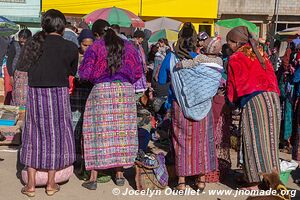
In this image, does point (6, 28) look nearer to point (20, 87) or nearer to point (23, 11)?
point (20, 87)

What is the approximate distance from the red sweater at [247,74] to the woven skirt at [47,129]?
174 centimetres

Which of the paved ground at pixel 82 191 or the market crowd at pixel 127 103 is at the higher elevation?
the market crowd at pixel 127 103

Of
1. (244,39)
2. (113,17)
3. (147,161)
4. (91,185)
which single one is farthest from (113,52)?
(113,17)

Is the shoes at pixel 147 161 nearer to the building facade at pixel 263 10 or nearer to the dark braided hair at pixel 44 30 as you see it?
the dark braided hair at pixel 44 30

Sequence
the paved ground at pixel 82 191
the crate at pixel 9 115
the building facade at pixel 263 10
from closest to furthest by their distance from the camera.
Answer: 1. the paved ground at pixel 82 191
2. the crate at pixel 9 115
3. the building facade at pixel 263 10

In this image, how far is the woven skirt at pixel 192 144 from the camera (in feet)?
16.5

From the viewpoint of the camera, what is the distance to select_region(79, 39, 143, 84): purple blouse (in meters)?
4.91

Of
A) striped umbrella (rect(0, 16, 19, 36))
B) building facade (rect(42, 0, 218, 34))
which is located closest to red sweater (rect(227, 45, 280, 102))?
striped umbrella (rect(0, 16, 19, 36))

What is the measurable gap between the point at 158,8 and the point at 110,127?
22.0m

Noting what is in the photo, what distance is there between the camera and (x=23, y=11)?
23.8 metres

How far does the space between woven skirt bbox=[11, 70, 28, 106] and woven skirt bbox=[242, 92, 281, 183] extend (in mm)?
3944

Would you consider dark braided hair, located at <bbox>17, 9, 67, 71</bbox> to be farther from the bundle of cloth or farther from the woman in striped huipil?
the bundle of cloth

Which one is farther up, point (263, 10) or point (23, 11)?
→ point (263, 10)

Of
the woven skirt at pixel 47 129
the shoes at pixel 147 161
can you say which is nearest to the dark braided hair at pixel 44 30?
the woven skirt at pixel 47 129
